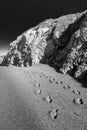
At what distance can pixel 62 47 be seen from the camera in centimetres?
1227

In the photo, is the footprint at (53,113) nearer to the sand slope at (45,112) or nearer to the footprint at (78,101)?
the sand slope at (45,112)

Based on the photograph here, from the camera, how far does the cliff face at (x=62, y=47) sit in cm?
779

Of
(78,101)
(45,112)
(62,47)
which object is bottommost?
(45,112)

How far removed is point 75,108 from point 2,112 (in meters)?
2.59

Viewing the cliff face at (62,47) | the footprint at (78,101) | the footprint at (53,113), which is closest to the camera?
the footprint at (53,113)

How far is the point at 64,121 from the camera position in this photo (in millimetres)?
2893

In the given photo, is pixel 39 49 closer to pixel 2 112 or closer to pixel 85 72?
pixel 85 72

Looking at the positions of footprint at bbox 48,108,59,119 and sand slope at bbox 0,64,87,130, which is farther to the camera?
footprint at bbox 48,108,59,119

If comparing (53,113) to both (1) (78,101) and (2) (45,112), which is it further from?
(1) (78,101)

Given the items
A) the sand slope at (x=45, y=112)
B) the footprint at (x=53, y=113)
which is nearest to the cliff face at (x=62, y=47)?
the sand slope at (x=45, y=112)

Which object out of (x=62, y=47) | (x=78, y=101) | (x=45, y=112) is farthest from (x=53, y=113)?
(x=62, y=47)

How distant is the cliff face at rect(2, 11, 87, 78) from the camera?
307 inches

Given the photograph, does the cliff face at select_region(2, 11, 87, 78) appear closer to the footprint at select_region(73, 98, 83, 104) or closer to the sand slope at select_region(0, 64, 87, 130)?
the footprint at select_region(73, 98, 83, 104)

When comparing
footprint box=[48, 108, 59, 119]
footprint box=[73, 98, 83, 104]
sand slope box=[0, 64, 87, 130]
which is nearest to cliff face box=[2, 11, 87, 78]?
footprint box=[73, 98, 83, 104]
